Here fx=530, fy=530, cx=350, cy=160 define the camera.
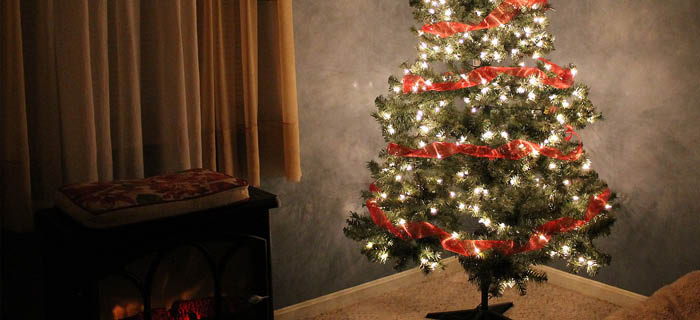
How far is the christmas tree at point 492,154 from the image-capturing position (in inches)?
82.7

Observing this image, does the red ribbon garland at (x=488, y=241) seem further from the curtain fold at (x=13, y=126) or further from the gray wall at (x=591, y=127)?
the curtain fold at (x=13, y=126)

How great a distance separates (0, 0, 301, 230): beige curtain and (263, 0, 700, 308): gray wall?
0.68 feet

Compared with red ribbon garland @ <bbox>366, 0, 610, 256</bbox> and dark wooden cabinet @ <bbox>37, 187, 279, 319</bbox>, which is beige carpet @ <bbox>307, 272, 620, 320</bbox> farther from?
dark wooden cabinet @ <bbox>37, 187, 279, 319</bbox>

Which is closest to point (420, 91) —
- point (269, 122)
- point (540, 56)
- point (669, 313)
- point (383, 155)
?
point (383, 155)

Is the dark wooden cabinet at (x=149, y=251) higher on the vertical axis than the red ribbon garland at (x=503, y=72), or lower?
lower

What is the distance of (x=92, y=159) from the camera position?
1768 mm

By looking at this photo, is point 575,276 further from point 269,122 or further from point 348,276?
point 269,122

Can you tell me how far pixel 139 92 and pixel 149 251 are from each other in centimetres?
77

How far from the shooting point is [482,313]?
2467 mm

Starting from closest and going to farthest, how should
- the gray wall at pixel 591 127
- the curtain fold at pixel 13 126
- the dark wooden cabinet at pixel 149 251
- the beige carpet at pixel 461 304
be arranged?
the dark wooden cabinet at pixel 149 251
the curtain fold at pixel 13 126
the gray wall at pixel 591 127
the beige carpet at pixel 461 304

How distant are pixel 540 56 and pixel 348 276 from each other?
4.76ft

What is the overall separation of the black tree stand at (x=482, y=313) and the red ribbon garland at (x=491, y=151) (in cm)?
67

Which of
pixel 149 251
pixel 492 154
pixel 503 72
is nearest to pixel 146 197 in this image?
pixel 149 251

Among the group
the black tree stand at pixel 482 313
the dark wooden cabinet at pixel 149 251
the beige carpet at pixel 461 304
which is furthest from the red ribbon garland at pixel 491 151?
the beige carpet at pixel 461 304
